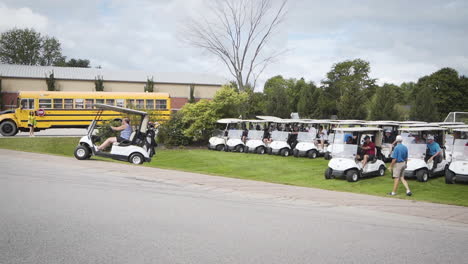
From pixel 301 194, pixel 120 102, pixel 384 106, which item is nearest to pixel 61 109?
pixel 120 102

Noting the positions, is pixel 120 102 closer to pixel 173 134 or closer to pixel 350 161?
pixel 173 134

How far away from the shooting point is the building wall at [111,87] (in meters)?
46.7

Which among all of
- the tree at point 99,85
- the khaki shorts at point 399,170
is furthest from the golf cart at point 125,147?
the tree at point 99,85

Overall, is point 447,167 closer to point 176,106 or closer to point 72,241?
point 72,241

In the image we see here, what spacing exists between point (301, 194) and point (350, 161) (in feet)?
13.7

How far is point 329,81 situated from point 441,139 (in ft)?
209

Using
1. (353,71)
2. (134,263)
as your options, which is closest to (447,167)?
(134,263)

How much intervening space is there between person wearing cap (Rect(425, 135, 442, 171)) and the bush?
1490 cm

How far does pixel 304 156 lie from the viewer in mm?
21281

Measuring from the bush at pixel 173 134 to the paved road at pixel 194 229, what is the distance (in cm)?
1592

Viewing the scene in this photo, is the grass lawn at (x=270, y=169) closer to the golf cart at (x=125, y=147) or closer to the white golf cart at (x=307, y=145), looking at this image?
the white golf cart at (x=307, y=145)

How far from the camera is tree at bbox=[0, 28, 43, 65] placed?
71438mm

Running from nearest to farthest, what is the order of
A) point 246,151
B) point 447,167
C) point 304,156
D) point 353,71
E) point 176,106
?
point 447,167, point 304,156, point 246,151, point 176,106, point 353,71

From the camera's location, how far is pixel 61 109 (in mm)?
27422
